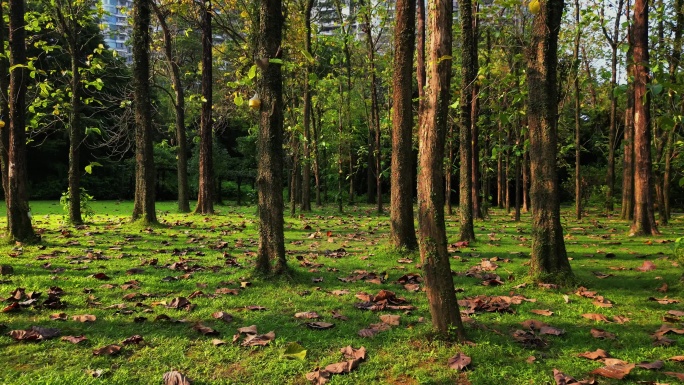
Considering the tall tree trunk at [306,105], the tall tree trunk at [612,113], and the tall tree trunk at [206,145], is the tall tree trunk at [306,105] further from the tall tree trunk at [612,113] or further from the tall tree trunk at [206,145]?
the tall tree trunk at [612,113]

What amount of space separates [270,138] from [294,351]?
2988mm

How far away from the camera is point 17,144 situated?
26.7ft

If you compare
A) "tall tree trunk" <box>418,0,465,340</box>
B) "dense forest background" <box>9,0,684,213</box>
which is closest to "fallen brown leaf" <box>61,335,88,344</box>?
"tall tree trunk" <box>418,0,465,340</box>

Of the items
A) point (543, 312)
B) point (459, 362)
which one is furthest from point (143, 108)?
point (459, 362)

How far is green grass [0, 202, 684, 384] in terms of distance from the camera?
325 cm

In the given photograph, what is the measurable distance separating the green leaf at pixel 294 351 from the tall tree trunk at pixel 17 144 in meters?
7.10

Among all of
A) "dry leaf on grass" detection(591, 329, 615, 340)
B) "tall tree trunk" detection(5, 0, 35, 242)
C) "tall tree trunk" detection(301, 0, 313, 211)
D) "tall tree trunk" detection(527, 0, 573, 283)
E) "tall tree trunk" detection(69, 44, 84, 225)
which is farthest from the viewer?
"tall tree trunk" detection(301, 0, 313, 211)

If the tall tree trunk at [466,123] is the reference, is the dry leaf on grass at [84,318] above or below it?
below

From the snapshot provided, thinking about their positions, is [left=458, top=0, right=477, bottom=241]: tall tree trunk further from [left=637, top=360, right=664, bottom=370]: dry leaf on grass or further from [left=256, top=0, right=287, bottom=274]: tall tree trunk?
[left=637, top=360, right=664, bottom=370]: dry leaf on grass

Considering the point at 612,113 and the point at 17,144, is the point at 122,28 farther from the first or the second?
the point at 612,113

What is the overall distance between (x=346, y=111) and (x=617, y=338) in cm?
2215

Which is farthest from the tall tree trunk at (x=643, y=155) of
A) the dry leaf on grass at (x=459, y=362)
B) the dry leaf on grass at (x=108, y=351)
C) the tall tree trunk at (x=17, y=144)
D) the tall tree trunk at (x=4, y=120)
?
the tall tree trunk at (x=4, y=120)

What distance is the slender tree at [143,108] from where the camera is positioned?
11195 millimetres

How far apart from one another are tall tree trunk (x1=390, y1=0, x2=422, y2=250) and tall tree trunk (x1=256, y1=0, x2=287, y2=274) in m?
2.95
